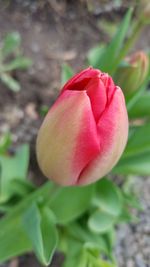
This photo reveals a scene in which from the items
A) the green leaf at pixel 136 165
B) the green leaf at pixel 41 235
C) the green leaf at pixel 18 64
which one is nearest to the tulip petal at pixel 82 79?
the green leaf at pixel 41 235

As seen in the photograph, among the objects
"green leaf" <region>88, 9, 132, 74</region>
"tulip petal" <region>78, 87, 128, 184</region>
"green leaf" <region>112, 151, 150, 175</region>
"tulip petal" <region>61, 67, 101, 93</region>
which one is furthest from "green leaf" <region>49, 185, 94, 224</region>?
"tulip petal" <region>61, 67, 101, 93</region>

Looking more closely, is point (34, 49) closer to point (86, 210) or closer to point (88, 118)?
point (86, 210)

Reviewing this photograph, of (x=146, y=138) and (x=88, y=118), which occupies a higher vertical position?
(x=88, y=118)

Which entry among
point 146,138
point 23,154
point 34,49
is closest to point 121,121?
point 146,138

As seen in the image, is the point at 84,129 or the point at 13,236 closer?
the point at 84,129

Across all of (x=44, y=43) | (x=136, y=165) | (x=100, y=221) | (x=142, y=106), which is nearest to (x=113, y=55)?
(x=142, y=106)

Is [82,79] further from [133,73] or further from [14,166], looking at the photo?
[14,166]
